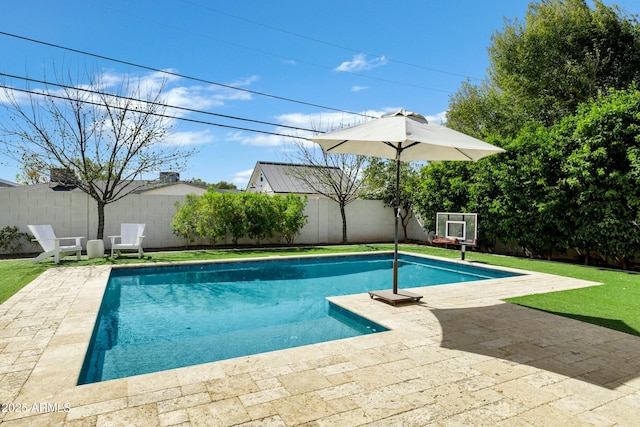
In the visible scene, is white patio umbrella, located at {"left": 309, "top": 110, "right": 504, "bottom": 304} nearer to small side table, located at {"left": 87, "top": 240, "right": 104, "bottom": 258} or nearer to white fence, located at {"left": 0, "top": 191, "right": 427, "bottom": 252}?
small side table, located at {"left": 87, "top": 240, "right": 104, "bottom": 258}

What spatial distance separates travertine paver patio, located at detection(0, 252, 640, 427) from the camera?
7.73ft

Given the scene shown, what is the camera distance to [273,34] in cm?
1281

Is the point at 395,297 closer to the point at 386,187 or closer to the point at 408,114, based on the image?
the point at 408,114

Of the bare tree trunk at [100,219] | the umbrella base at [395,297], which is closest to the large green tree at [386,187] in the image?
the bare tree trunk at [100,219]

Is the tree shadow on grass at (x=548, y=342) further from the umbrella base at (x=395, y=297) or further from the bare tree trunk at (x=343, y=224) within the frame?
the bare tree trunk at (x=343, y=224)

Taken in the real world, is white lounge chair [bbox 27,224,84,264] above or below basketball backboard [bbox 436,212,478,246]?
below

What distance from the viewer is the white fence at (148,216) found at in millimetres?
10562

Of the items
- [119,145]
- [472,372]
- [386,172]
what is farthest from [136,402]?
[386,172]

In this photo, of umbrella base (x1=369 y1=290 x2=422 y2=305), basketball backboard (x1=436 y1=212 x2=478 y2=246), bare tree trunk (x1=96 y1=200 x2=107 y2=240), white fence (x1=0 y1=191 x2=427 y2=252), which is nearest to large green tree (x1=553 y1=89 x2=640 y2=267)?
basketball backboard (x1=436 y1=212 x2=478 y2=246)

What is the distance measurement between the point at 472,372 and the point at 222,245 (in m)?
11.1

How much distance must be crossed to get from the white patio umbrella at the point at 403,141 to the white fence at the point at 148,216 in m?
8.76

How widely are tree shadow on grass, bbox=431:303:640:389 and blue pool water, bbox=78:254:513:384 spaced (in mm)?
963

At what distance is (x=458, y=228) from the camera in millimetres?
10930

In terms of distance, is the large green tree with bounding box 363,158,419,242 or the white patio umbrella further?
the large green tree with bounding box 363,158,419,242
